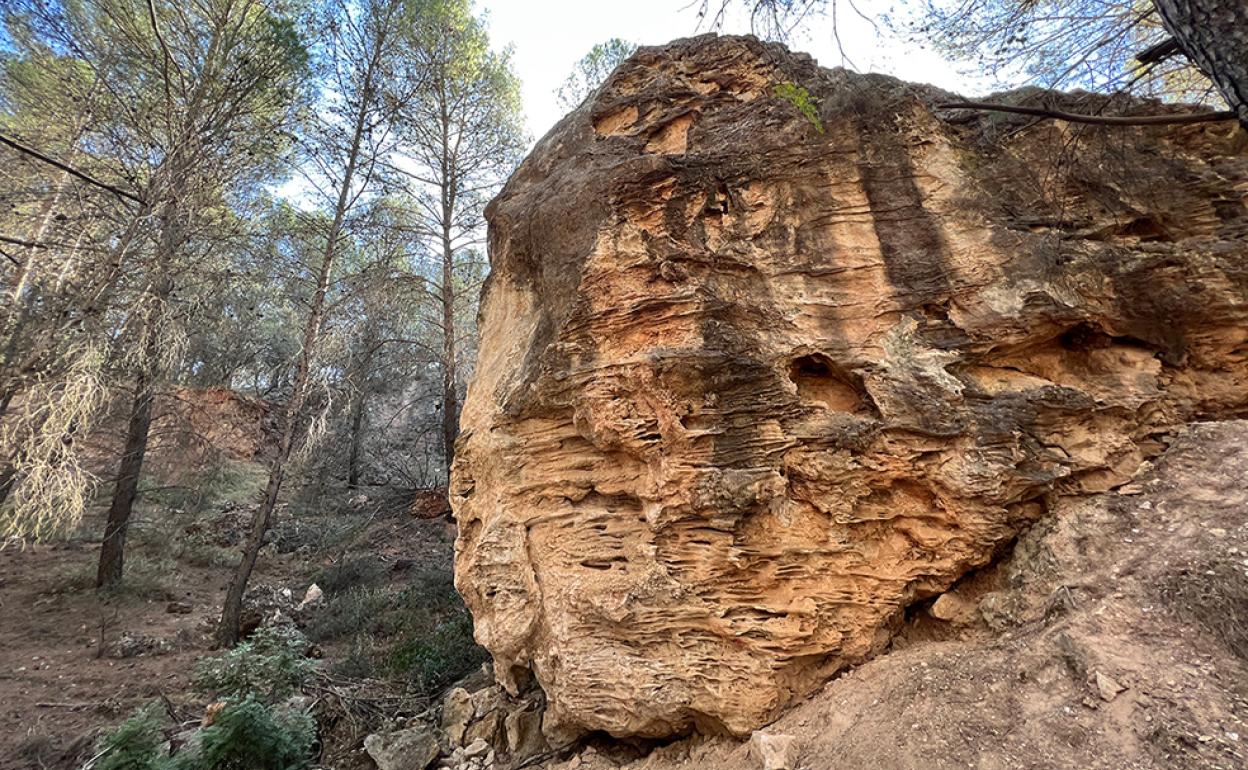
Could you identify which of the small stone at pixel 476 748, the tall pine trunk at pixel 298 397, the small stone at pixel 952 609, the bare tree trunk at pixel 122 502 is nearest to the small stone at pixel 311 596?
the tall pine trunk at pixel 298 397

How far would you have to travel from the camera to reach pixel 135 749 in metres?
3.79

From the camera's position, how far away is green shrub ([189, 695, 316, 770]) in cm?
398

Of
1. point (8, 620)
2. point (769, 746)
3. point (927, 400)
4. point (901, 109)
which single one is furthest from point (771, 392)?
point (8, 620)

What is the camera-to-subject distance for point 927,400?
3654 millimetres

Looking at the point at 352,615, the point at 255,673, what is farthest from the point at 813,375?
the point at 352,615

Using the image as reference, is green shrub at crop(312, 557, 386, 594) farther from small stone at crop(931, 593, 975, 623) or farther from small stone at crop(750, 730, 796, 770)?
small stone at crop(931, 593, 975, 623)

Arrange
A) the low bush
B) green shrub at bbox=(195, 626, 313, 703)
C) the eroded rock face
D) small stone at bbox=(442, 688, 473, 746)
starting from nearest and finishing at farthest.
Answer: the eroded rock face, the low bush, small stone at bbox=(442, 688, 473, 746), green shrub at bbox=(195, 626, 313, 703)

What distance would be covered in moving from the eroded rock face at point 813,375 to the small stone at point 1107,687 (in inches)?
39.5

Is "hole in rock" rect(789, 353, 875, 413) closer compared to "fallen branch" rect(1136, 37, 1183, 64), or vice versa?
"fallen branch" rect(1136, 37, 1183, 64)

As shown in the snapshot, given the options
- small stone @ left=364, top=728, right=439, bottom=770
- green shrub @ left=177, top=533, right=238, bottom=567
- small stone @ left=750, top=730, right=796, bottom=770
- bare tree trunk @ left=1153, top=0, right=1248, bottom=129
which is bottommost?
small stone @ left=364, top=728, right=439, bottom=770

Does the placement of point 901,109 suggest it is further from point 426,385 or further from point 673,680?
point 426,385

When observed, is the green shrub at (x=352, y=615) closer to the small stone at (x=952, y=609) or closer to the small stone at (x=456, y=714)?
the small stone at (x=456, y=714)

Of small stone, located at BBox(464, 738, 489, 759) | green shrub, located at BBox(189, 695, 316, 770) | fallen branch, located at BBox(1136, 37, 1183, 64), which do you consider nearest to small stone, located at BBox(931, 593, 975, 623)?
fallen branch, located at BBox(1136, 37, 1183, 64)

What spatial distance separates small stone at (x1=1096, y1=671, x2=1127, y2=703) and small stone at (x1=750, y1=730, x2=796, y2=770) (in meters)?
1.63
